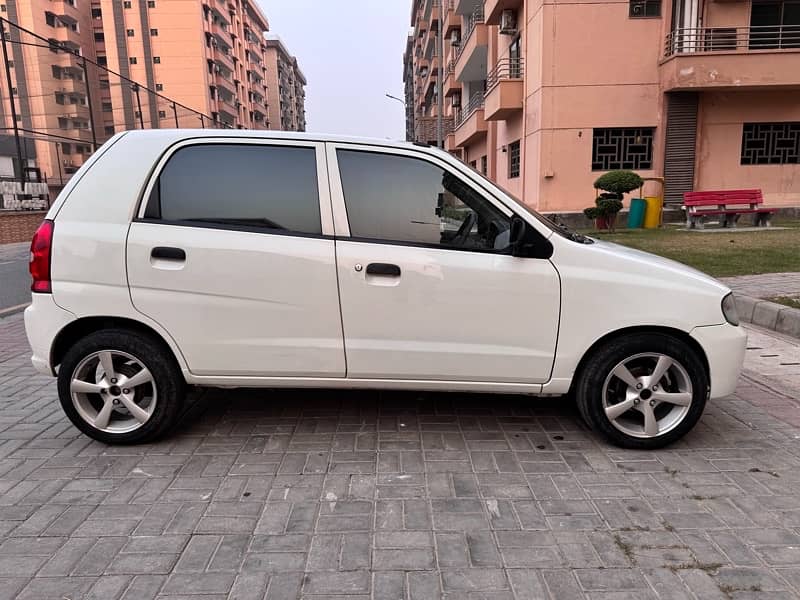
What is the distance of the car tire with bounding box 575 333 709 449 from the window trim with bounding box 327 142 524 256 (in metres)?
0.83

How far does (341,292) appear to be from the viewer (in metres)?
3.40

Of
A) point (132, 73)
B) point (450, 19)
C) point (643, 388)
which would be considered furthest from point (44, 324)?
point (132, 73)

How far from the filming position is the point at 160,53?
198 ft

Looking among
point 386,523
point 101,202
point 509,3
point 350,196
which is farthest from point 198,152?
point 509,3

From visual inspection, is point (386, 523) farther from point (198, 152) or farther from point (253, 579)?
point (198, 152)

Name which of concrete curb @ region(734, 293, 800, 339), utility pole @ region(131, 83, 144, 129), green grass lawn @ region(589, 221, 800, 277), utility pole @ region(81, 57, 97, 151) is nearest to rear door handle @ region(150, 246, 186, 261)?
concrete curb @ region(734, 293, 800, 339)

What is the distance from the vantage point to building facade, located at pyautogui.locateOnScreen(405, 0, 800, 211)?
17375 mm

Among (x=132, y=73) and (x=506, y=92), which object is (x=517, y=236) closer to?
(x=506, y=92)

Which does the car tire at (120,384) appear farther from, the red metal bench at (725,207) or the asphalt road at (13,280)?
the red metal bench at (725,207)

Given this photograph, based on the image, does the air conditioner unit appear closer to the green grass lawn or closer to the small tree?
the small tree

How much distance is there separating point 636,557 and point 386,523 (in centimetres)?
110

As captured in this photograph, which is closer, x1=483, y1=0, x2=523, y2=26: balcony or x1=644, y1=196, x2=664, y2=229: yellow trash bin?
x1=644, y1=196, x2=664, y2=229: yellow trash bin

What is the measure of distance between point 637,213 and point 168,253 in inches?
632

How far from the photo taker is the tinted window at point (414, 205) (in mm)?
3443
